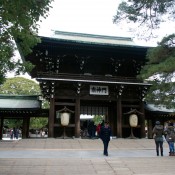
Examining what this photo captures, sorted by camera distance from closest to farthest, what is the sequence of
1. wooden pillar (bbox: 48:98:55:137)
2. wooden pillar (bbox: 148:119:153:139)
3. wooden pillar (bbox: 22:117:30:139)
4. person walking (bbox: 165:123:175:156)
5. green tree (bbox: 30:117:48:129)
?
person walking (bbox: 165:123:175:156), wooden pillar (bbox: 48:98:55:137), wooden pillar (bbox: 22:117:30:139), wooden pillar (bbox: 148:119:153:139), green tree (bbox: 30:117:48:129)

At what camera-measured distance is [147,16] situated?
43.4ft

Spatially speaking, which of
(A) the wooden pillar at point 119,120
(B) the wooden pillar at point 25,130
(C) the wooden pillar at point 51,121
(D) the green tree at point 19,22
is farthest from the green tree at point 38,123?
(D) the green tree at point 19,22

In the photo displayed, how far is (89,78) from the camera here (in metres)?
21.6

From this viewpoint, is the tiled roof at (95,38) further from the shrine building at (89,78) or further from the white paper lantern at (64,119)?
the white paper lantern at (64,119)

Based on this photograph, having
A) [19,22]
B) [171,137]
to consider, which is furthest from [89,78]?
[19,22]

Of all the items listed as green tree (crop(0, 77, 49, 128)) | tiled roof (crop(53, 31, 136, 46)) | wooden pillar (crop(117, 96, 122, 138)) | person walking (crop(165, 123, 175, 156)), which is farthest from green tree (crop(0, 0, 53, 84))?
green tree (crop(0, 77, 49, 128))

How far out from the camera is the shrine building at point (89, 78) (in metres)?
21.0

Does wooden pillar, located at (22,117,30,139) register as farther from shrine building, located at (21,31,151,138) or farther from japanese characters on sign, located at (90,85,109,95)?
japanese characters on sign, located at (90,85,109,95)

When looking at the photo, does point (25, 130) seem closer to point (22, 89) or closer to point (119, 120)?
point (119, 120)

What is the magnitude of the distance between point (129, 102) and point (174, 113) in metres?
4.39

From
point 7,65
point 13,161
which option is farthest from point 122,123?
point 7,65

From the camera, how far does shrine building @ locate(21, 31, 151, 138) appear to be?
21031 mm

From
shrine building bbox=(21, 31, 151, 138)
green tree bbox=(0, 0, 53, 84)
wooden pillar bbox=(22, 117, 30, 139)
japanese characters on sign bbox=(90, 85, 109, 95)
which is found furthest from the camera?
wooden pillar bbox=(22, 117, 30, 139)

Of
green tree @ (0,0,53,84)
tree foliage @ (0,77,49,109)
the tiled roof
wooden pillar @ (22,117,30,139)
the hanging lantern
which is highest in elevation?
the tiled roof
